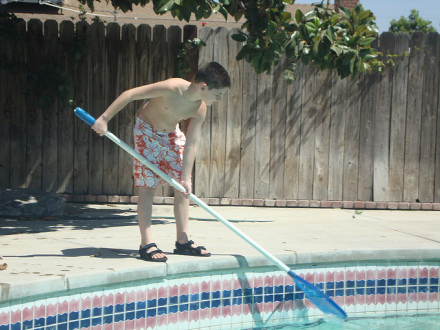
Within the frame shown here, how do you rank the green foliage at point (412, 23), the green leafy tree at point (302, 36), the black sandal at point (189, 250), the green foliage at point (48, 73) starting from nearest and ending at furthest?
the black sandal at point (189, 250), the green leafy tree at point (302, 36), the green foliage at point (48, 73), the green foliage at point (412, 23)

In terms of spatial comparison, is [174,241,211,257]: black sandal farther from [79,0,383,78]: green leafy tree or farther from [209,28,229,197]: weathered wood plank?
[209,28,229,197]: weathered wood plank

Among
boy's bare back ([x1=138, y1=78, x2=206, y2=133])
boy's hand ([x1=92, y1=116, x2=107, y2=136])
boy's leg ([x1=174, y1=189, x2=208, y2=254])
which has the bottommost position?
boy's leg ([x1=174, y1=189, x2=208, y2=254])

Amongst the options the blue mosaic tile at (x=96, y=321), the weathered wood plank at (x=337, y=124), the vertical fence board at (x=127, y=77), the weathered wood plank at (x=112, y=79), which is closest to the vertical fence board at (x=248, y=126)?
the weathered wood plank at (x=337, y=124)

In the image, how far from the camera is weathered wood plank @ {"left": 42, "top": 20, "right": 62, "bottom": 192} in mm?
7340

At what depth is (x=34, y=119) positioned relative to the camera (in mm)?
7363

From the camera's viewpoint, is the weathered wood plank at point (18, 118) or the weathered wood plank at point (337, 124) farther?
the weathered wood plank at point (337, 124)

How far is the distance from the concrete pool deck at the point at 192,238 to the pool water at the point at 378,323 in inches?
16.9

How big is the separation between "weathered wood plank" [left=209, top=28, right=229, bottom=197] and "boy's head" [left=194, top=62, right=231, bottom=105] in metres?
3.17

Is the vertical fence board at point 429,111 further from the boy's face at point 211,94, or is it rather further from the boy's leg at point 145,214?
the boy's leg at point 145,214

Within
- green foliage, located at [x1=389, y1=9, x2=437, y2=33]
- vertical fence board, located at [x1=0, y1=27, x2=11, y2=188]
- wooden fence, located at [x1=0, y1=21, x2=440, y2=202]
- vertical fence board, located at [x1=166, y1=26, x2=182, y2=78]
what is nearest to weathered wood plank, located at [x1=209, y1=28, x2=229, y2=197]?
wooden fence, located at [x1=0, y1=21, x2=440, y2=202]

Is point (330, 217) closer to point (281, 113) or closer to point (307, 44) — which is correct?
point (281, 113)

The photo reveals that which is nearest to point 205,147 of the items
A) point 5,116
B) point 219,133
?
point 219,133

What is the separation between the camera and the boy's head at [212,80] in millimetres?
4191

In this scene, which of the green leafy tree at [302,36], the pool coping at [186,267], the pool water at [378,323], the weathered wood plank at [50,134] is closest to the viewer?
the pool coping at [186,267]
